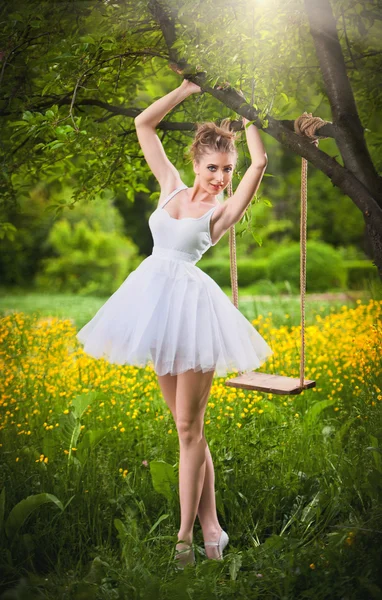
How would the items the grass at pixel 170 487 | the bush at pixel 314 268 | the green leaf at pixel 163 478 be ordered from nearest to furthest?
the grass at pixel 170 487 → the green leaf at pixel 163 478 → the bush at pixel 314 268

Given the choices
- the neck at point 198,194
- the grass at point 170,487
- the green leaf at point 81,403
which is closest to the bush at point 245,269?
the grass at point 170,487

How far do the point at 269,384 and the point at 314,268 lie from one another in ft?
38.4

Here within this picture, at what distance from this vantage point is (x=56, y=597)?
2783 millimetres

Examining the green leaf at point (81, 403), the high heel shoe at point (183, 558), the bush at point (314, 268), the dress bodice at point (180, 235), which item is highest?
the dress bodice at point (180, 235)

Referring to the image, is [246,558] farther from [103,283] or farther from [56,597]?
[103,283]

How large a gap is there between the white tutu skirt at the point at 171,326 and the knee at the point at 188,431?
251 mm

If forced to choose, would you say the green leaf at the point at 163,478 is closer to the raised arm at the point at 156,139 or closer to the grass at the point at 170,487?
the grass at the point at 170,487

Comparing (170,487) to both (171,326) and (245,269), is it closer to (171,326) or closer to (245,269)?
(171,326)

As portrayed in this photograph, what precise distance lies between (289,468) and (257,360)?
978mm

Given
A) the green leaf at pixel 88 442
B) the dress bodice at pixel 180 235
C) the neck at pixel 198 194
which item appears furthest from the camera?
the green leaf at pixel 88 442

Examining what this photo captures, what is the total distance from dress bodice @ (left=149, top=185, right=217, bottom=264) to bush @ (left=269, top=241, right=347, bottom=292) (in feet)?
37.4

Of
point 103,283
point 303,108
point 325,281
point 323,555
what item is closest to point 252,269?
point 325,281

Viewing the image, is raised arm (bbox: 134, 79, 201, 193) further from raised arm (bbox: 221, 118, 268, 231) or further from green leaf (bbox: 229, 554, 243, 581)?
green leaf (bbox: 229, 554, 243, 581)

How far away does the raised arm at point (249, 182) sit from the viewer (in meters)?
2.98
